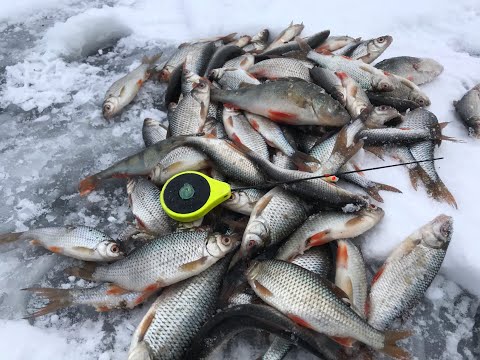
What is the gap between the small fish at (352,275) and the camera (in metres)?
2.43

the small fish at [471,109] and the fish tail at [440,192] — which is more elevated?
the small fish at [471,109]

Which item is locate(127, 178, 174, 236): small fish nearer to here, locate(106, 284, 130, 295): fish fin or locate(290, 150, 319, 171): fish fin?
locate(106, 284, 130, 295): fish fin

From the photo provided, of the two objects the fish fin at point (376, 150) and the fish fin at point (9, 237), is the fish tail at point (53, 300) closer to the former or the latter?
the fish fin at point (9, 237)

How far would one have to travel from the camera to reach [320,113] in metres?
3.15

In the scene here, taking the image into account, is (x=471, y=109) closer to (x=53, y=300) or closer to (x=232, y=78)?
(x=232, y=78)

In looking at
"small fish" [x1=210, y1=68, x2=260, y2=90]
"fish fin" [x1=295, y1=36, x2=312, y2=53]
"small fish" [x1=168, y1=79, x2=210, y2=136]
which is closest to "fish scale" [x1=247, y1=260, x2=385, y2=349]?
"small fish" [x1=168, y1=79, x2=210, y2=136]

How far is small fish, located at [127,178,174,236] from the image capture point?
2779mm

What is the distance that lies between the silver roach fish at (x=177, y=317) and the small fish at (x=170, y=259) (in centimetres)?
7

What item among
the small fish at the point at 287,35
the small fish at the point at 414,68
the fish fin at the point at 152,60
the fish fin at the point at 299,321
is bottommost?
the fish fin at the point at 299,321

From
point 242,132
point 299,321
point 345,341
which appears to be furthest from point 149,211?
point 345,341

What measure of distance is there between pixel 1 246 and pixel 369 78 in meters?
3.03

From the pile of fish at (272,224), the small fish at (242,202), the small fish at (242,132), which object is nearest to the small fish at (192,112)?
the pile of fish at (272,224)

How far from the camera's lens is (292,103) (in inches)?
126

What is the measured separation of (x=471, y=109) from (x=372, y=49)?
3.32 ft
